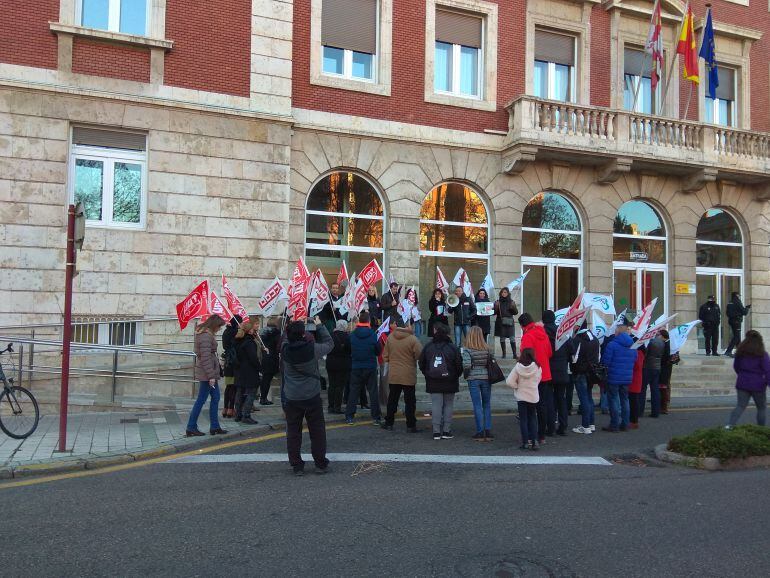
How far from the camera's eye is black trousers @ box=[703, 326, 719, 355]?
18.9m

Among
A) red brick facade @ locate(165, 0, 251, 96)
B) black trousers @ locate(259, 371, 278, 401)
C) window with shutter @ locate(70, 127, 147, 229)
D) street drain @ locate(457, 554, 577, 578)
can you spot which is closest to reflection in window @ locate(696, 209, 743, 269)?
red brick facade @ locate(165, 0, 251, 96)

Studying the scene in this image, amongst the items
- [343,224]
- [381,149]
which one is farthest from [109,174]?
[381,149]

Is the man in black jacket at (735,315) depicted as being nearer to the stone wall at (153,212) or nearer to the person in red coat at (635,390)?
the person in red coat at (635,390)

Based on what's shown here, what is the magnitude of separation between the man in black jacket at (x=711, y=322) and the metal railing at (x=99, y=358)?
1384 cm

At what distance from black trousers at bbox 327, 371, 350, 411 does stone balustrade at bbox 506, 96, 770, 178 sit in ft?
29.0

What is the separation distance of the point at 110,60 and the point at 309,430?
9969 mm

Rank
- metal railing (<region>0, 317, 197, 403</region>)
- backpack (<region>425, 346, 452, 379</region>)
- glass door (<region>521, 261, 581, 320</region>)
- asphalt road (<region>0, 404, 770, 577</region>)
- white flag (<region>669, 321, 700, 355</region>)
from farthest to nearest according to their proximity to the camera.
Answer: glass door (<region>521, 261, 581, 320</region>) < white flag (<region>669, 321, 700, 355</region>) < metal railing (<region>0, 317, 197, 403</region>) < backpack (<region>425, 346, 452, 379</region>) < asphalt road (<region>0, 404, 770, 577</region>)

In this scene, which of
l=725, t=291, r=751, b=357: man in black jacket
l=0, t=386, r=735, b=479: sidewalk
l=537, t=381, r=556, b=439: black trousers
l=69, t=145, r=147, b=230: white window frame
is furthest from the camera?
l=725, t=291, r=751, b=357: man in black jacket

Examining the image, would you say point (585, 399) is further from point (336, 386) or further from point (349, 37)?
point (349, 37)

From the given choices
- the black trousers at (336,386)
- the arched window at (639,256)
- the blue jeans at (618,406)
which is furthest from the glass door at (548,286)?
the black trousers at (336,386)

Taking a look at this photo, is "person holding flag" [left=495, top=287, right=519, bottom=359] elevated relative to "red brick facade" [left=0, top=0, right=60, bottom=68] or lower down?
lower down

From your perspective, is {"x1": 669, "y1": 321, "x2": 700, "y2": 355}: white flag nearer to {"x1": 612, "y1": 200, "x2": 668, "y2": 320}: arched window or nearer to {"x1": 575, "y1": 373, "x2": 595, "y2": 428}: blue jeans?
{"x1": 575, "y1": 373, "x2": 595, "y2": 428}: blue jeans

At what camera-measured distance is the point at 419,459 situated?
8.24 meters

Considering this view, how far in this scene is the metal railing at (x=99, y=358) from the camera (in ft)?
39.5
